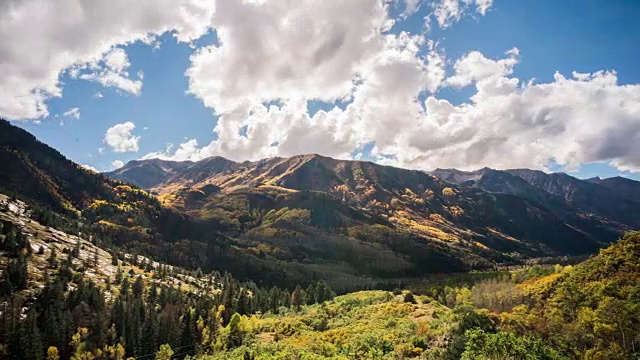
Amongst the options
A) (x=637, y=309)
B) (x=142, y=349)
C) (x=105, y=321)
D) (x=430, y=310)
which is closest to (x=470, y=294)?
(x=430, y=310)

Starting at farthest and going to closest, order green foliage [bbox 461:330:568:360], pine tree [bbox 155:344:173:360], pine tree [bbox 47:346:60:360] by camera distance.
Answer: pine tree [bbox 155:344:173:360]
pine tree [bbox 47:346:60:360]
green foliage [bbox 461:330:568:360]

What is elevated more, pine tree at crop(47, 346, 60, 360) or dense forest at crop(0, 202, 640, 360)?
dense forest at crop(0, 202, 640, 360)

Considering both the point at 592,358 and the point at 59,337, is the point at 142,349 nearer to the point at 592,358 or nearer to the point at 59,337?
the point at 59,337

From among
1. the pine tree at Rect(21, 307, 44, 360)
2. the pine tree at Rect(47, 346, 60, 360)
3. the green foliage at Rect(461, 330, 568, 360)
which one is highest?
the green foliage at Rect(461, 330, 568, 360)

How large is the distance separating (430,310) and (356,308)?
3370 cm

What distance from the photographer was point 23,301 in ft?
620

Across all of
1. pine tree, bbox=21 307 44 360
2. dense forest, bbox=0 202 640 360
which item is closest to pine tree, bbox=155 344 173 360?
dense forest, bbox=0 202 640 360

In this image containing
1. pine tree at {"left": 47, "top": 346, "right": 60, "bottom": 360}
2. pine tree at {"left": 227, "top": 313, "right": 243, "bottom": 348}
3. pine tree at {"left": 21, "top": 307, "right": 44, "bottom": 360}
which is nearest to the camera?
pine tree at {"left": 21, "top": 307, "right": 44, "bottom": 360}

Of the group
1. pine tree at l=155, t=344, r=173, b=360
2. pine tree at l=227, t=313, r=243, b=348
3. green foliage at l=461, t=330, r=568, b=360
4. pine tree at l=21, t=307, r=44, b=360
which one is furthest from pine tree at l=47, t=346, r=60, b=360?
green foliage at l=461, t=330, r=568, b=360

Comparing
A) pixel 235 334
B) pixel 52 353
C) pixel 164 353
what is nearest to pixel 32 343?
pixel 52 353

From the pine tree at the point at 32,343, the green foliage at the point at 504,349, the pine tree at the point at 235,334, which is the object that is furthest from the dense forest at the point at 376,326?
the pine tree at the point at 235,334

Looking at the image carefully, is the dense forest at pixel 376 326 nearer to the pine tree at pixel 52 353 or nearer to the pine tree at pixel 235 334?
the pine tree at pixel 52 353

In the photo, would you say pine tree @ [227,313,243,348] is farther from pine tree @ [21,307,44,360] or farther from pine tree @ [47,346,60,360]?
pine tree @ [21,307,44,360]

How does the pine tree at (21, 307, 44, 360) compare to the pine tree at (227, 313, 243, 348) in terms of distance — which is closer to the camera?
the pine tree at (21, 307, 44, 360)
